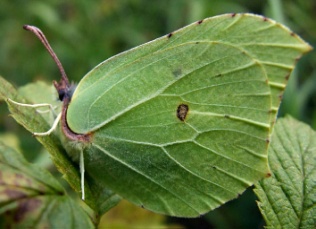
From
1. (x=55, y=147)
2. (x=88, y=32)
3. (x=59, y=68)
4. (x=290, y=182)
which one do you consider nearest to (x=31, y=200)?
A: (x=55, y=147)

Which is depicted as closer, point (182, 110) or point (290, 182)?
point (290, 182)

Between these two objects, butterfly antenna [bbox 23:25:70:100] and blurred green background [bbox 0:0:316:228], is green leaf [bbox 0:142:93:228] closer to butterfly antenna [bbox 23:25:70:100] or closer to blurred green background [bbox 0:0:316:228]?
butterfly antenna [bbox 23:25:70:100]

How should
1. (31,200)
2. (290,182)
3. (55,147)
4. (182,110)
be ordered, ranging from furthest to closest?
1. (182,110)
2. (55,147)
3. (290,182)
4. (31,200)

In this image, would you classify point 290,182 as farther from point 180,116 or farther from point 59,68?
point 59,68

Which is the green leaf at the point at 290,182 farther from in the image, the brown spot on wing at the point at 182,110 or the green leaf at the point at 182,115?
the brown spot on wing at the point at 182,110

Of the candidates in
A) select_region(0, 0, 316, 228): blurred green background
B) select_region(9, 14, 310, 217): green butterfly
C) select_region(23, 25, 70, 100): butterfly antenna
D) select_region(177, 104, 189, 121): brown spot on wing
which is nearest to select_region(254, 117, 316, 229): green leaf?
select_region(9, 14, 310, 217): green butterfly

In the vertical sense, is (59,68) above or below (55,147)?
above
